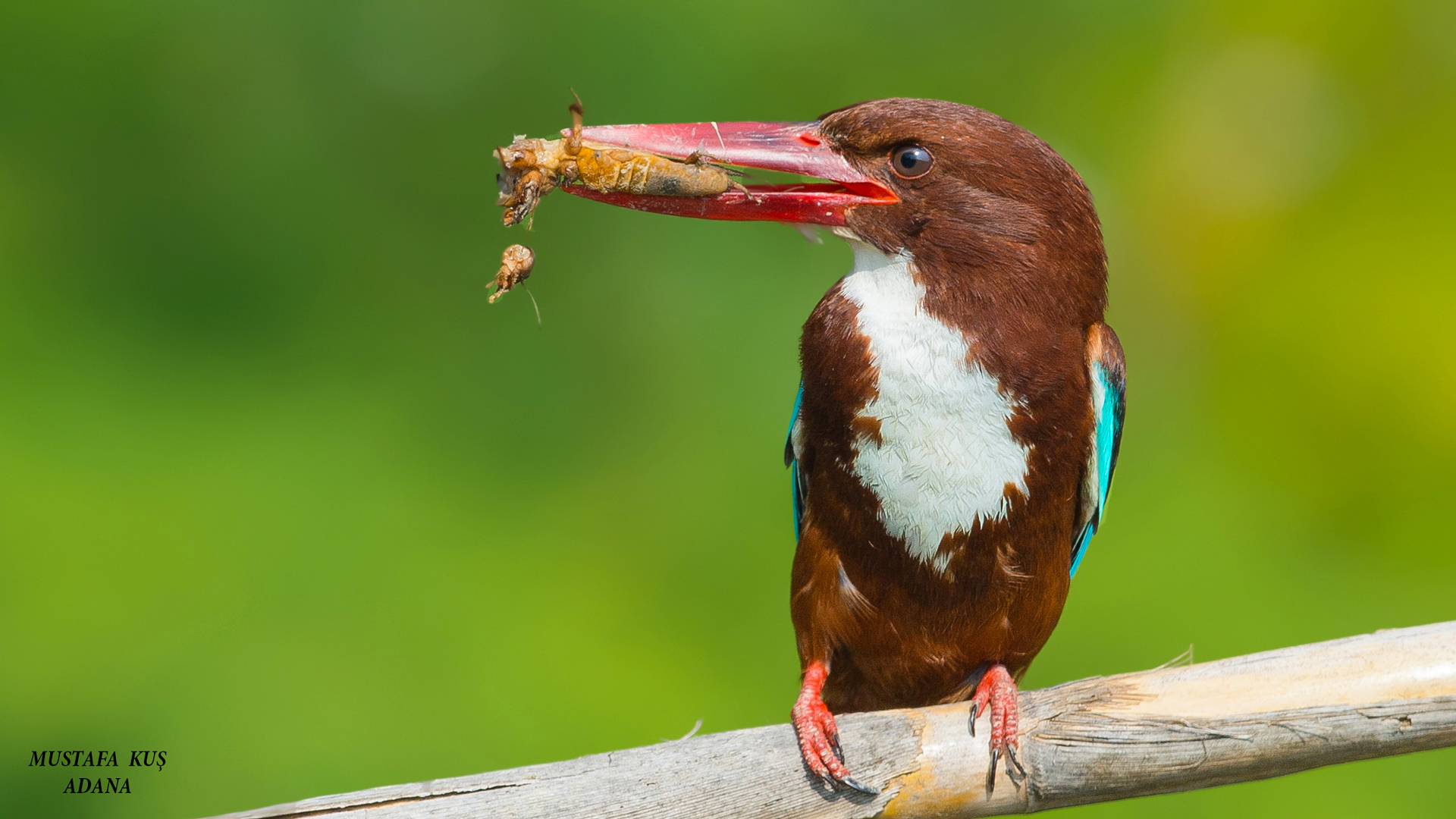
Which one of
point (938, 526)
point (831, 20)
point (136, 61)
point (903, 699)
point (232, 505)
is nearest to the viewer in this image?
point (938, 526)

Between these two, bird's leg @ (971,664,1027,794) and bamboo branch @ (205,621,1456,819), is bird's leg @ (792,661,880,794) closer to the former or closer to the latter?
bamboo branch @ (205,621,1456,819)

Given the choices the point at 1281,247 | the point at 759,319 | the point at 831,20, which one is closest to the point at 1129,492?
the point at 1281,247

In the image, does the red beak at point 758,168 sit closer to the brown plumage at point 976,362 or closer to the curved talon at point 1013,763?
the brown plumage at point 976,362

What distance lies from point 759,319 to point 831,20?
4.30 ft

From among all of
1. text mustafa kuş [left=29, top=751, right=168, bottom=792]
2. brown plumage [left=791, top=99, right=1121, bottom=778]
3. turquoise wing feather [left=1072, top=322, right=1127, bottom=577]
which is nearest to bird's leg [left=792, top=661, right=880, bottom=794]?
brown plumage [left=791, top=99, right=1121, bottom=778]

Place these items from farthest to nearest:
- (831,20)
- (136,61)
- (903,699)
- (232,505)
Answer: (831,20), (136,61), (232,505), (903,699)

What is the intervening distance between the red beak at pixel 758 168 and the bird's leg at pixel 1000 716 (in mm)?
865

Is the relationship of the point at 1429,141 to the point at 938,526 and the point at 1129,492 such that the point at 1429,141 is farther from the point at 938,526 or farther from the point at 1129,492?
the point at 938,526

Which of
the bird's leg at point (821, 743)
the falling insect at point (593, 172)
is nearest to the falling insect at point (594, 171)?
the falling insect at point (593, 172)

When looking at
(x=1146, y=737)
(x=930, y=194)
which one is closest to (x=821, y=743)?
(x=1146, y=737)

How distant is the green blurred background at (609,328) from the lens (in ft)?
13.5

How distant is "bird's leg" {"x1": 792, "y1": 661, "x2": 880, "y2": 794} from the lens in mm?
1935

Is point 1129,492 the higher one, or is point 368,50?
point 368,50

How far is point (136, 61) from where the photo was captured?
447 cm
